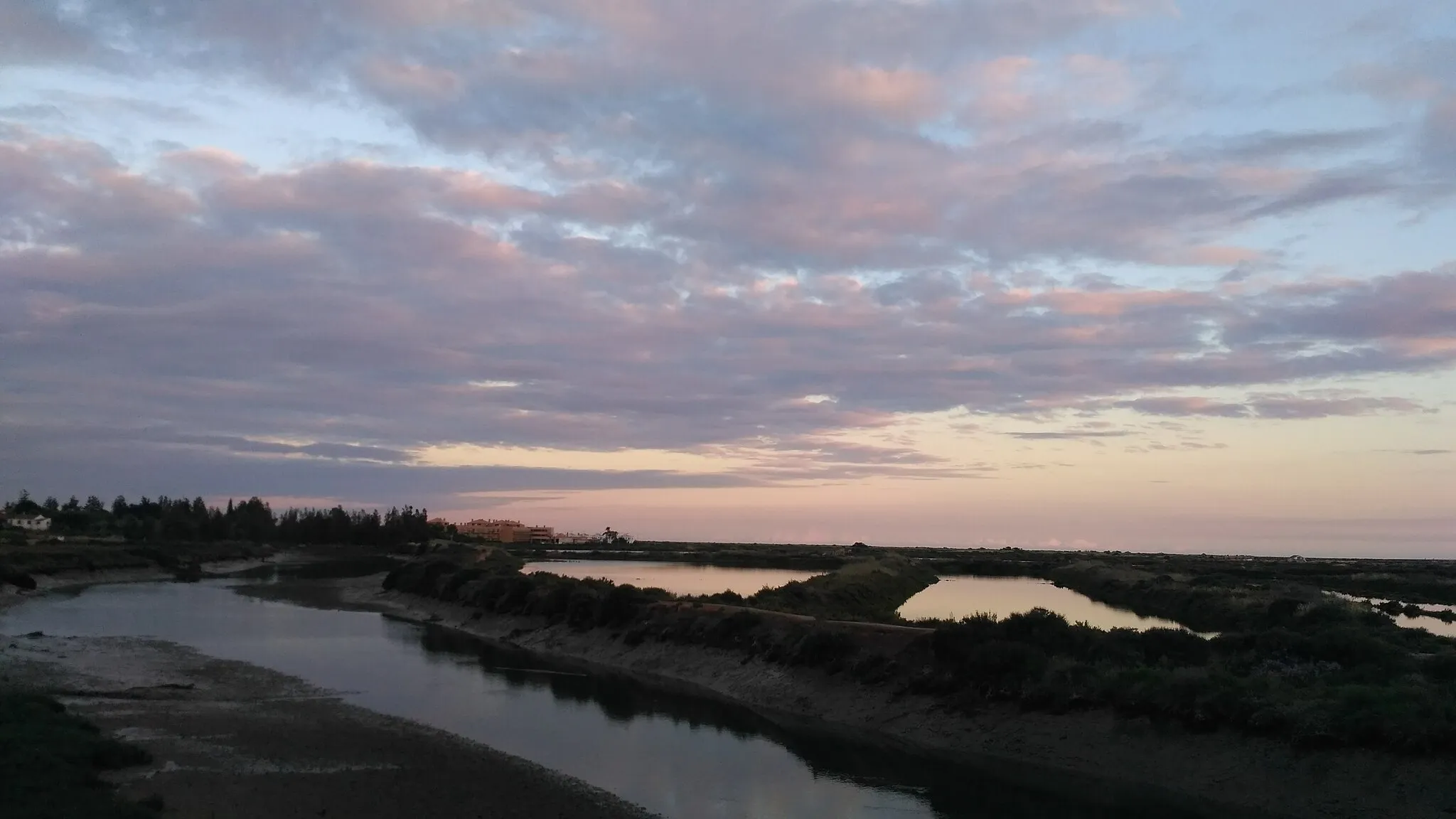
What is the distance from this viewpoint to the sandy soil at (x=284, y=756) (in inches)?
665

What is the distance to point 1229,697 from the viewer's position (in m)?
20.2

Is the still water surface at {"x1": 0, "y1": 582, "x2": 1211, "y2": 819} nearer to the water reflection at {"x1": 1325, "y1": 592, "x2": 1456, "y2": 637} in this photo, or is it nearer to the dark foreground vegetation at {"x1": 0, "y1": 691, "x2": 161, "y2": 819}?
the dark foreground vegetation at {"x1": 0, "y1": 691, "x2": 161, "y2": 819}

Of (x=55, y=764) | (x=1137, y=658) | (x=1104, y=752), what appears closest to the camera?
(x=55, y=764)

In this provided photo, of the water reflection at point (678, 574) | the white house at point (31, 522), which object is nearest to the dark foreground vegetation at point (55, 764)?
the water reflection at point (678, 574)

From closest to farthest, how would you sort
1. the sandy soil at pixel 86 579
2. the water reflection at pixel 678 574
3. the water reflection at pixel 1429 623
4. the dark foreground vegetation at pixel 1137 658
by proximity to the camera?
1. the dark foreground vegetation at pixel 1137 658
2. the water reflection at pixel 1429 623
3. the sandy soil at pixel 86 579
4. the water reflection at pixel 678 574

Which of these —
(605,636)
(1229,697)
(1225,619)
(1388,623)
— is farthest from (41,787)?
(1225,619)

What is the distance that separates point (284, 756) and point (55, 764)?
4.95m

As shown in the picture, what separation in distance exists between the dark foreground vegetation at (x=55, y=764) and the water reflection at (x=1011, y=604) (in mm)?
28019

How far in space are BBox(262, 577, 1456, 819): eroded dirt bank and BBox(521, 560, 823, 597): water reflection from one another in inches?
1049

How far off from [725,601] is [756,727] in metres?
17.7

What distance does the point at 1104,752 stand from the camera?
21.3m

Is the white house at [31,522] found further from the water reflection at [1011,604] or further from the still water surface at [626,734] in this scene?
the water reflection at [1011,604]

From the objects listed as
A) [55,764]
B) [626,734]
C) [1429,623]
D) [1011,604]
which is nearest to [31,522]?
[1011,604]

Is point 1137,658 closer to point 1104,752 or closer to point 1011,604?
point 1104,752
